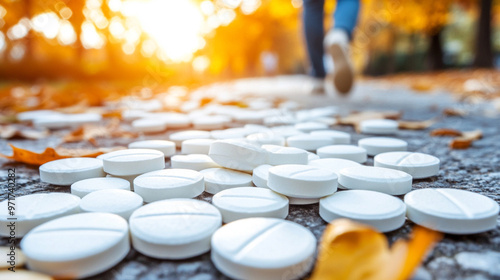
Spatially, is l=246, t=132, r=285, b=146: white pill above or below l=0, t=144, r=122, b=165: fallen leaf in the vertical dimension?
below

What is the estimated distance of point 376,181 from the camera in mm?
1175

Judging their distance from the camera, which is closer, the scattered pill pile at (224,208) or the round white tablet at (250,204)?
the scattered pill pile at (224,208)

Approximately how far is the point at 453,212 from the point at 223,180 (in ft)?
2.41

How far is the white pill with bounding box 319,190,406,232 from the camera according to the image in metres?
0.94

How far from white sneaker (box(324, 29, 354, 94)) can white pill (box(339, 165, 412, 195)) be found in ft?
8.66

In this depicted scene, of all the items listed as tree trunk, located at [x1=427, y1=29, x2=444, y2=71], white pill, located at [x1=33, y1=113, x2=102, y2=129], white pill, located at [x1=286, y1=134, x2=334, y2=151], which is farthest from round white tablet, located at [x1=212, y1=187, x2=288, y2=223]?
tree trunk, located at [x1=427, y1=29, x2=444, y2=71]

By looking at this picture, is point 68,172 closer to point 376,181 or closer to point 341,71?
point 376,181

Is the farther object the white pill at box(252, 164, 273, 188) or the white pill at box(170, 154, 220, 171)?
the white pill at box(170, 154, 220, 171)

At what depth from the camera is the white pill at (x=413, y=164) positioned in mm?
1393

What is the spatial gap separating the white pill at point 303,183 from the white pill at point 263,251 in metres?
0.21

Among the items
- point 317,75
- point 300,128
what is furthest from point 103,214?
point 317,75

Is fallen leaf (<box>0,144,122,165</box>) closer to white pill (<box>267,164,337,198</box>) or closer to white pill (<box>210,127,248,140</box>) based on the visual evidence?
white pill (<box>210,127,248,140</box>)

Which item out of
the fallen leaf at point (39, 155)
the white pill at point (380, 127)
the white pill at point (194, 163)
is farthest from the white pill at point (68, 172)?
the white pill at point (380, 127)

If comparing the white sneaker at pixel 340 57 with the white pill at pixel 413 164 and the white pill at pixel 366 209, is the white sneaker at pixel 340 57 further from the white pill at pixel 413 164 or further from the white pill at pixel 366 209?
the white pill at pixel 366 209
